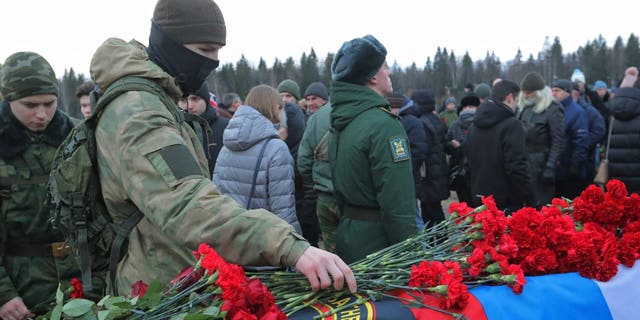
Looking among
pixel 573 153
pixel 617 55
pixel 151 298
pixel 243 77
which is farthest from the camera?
pixel 617 55

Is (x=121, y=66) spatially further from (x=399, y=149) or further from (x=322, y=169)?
(x=322, y=169)

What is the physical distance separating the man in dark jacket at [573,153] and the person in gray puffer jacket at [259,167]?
4546 mm

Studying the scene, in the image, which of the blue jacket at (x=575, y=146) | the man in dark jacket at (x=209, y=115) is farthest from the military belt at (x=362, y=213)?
the blue jacket at (x=575, y=146)

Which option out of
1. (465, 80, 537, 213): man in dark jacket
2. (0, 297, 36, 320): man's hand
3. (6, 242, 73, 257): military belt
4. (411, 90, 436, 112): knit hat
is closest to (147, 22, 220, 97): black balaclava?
(6, 242, 73, 257): military belt

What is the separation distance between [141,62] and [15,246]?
181 cm

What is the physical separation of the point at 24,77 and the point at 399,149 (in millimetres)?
2272

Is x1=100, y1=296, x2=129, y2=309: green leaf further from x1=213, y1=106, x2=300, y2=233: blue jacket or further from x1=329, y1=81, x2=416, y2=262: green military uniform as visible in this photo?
x1=213, y1=106, x2=300, y2=233: blue jacket

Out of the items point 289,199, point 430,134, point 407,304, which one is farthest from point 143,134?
point 430,134

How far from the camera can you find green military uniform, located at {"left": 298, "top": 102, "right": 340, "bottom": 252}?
421 cm

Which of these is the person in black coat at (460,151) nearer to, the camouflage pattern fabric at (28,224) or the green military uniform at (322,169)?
the green military uniform at (322,169)

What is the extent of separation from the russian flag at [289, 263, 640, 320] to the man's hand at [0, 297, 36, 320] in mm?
2108

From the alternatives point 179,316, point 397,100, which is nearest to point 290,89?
point 397,100

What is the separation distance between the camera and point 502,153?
5.60 m

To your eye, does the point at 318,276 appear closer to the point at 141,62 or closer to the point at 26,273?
the point at 141,62
